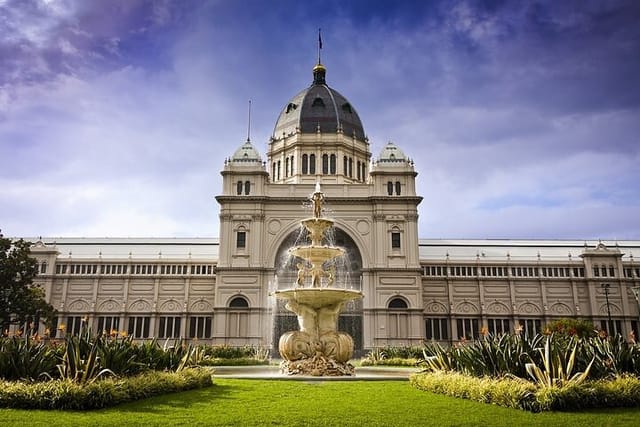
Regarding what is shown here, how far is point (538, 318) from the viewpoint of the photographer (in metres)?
63.0

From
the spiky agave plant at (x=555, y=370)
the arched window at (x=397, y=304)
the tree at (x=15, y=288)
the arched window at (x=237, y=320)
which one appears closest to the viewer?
the spiky agave plant at (x=555, y=370)

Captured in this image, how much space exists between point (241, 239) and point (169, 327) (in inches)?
550

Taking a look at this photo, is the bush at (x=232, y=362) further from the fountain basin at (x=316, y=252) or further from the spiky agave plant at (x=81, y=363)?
the spiky agave plant at (x=81, y=363)

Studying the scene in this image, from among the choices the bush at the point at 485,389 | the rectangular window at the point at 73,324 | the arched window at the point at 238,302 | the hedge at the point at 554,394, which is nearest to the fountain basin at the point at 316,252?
the bush at the point at 485,389

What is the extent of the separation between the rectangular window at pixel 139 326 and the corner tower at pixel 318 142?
2239 centimetres

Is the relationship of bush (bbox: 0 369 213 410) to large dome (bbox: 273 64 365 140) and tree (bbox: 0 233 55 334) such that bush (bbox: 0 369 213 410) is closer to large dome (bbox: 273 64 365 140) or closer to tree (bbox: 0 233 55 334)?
tree (bbox: 0 233 55 334)

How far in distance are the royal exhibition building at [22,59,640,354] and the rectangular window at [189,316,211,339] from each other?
12cm

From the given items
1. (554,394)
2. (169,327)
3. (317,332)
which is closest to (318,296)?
(317,332)

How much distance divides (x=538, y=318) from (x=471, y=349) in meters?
50.2

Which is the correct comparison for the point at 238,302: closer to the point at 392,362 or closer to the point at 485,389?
the point at 392,362

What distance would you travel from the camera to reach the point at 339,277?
60.4 meters

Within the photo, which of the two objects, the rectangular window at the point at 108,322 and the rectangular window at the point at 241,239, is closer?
the rectangular window at the point at 241,239

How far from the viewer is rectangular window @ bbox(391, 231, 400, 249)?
58.7 meters

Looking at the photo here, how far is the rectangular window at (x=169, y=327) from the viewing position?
62375mm
